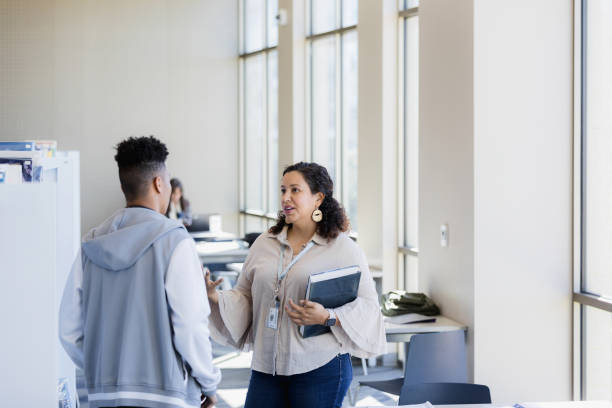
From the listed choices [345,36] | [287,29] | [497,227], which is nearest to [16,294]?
[497,227]

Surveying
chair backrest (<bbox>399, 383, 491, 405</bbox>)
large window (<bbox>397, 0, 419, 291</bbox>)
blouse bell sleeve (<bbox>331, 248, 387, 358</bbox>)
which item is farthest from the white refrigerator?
large window (<bbox>397, 0, 419, 291</bbox>)

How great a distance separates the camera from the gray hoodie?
223 cm

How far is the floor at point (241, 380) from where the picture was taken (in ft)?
17.9

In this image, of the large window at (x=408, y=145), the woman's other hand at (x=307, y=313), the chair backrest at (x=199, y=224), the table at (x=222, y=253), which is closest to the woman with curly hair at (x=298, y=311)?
the woman's other hand at (x=307, y=313)

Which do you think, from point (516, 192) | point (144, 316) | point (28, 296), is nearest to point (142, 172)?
point (144, 316)

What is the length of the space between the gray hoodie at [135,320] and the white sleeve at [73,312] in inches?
4.4

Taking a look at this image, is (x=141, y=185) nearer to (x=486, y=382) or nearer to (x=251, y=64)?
(x=486, y=382)

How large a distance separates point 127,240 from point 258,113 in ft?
29.6

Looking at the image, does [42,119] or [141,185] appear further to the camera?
[42,119]

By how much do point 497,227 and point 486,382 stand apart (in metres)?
0.95

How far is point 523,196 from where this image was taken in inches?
175

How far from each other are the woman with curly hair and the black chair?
1021mm

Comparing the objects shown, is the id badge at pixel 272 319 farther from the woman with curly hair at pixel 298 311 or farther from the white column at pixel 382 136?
the white column at pixel 382 136
